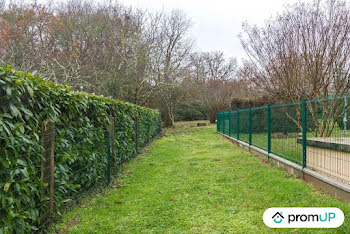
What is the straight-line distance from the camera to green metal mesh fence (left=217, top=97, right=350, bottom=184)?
3.97 metres

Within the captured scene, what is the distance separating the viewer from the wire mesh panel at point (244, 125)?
8.98m

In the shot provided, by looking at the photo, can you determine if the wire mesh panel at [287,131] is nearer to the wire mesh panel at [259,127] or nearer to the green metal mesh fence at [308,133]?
the green metal mesh fence at [308,133]

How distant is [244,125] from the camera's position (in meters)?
9.43

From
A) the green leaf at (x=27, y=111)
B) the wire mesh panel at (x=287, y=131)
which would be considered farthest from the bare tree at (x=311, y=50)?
the green leaf at (x=27, y=111)

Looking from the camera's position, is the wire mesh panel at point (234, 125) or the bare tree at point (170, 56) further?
the bare tree at point (170, 56)

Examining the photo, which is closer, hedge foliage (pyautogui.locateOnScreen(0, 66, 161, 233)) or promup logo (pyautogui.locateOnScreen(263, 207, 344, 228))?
hedge foliage (pyautogui.locateOnScreen(0, 66, 161, 233))

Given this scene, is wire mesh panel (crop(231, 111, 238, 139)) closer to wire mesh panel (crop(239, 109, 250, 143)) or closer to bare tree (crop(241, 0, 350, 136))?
wire mesh panel (crop(239, 109, 250, 143))

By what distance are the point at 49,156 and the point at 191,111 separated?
24.5 metres

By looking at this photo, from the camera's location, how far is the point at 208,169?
19.5 ft

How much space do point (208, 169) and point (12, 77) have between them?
15.2ft

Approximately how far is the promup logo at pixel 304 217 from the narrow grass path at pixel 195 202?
0.11 meters

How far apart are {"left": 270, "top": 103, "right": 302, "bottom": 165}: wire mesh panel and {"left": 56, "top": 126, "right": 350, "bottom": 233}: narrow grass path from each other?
0.49 metres

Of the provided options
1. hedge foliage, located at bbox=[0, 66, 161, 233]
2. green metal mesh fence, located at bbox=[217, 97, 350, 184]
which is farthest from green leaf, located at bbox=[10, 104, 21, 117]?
green metal mesh fence, located at bbox=[217, 97, 350, 184]

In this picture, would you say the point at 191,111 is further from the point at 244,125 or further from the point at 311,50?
the point at 311,50
